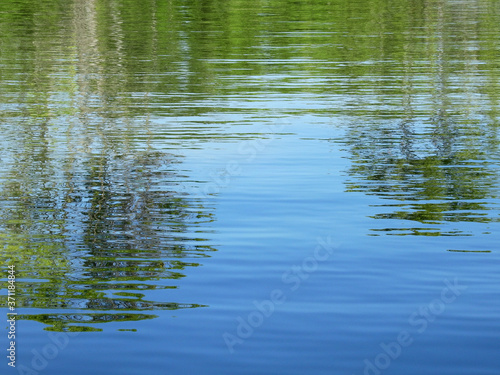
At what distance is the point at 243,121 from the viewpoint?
19625mm

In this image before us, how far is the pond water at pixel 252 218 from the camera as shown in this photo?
8594mm

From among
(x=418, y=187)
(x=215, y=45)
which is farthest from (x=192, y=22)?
(x=418, y=187)

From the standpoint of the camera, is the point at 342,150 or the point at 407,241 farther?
the point at 342,150

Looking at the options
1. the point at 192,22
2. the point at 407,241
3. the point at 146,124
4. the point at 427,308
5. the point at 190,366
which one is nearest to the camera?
the point at 190,366

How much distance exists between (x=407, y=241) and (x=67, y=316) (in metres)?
4.30

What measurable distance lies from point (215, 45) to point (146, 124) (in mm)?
17237

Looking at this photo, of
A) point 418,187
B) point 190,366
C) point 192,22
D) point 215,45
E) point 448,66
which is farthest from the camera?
point 192,22

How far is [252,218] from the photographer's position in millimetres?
12555

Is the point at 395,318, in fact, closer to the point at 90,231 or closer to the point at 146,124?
the point at 90,231

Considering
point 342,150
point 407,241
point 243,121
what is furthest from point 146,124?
point 407,241

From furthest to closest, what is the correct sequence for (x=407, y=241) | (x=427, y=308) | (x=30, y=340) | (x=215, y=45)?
(x=215, y=45) → (x=407, y=241) → (x=427, y=308) → (x=30, y=340)

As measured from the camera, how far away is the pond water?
8594mm

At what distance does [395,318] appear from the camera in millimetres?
9062

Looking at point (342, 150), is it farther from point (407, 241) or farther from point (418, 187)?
point (407, 241)
